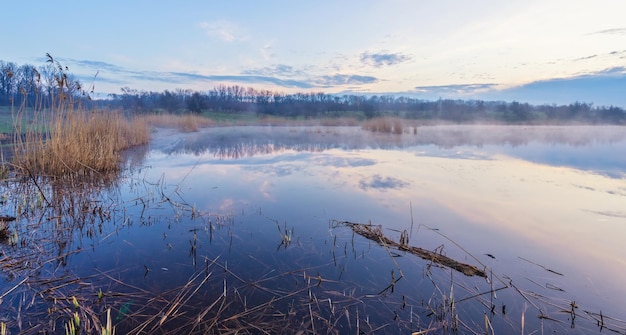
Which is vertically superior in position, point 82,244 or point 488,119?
point 488,119

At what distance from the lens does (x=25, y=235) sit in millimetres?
2717

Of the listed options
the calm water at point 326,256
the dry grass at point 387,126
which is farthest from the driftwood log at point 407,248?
the dry grass at point 387,126

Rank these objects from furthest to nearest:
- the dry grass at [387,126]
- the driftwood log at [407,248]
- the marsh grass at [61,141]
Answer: the dry grass at [387,126] → the marsh grass at [61,141] → the driftwood log at [407,248]

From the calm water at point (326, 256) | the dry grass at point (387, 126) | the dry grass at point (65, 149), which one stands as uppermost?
the dry grass at point (387, 126)

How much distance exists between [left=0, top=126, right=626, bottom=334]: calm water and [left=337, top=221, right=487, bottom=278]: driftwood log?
73mm

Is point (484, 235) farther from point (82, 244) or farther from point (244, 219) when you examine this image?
point (82, 244)

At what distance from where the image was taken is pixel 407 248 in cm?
272

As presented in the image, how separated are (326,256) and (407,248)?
703mm

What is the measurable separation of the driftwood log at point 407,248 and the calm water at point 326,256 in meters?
0.07

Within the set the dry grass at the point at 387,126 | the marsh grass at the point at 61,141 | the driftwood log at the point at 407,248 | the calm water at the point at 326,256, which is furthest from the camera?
the dry grass at the point at 387,126

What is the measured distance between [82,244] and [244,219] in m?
1.39

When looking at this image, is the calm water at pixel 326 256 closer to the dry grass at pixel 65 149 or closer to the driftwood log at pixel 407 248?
the driftwood log at pixel 407 248

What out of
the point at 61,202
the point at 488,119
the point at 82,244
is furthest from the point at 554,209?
the point at 488,119

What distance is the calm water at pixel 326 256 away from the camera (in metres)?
1.78
